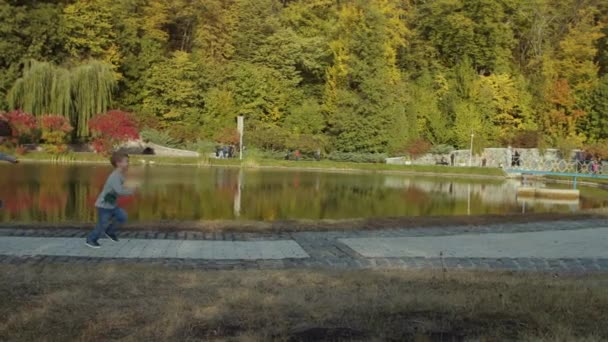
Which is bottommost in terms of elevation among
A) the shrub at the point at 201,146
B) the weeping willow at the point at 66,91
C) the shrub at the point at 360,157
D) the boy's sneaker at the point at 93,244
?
the boy's sneaker at the point at 93,244

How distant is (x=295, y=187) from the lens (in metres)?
22.2

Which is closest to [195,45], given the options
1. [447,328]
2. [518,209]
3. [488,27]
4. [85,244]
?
[488,27]

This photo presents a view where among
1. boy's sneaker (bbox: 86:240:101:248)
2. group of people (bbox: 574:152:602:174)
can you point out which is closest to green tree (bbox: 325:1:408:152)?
group of people (bbox: 574:152:602:174)

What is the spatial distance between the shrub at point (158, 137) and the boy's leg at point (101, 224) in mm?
31229

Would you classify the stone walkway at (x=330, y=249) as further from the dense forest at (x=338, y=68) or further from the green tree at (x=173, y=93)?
the green tree at (x=173, y=93)

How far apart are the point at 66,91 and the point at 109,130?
3.34 m

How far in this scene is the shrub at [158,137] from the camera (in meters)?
38.2

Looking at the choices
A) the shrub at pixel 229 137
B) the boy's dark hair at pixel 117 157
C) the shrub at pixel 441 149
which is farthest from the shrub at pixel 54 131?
the boy's dark hair at pixel 117 157

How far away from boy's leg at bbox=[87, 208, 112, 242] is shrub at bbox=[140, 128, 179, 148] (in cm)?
3123

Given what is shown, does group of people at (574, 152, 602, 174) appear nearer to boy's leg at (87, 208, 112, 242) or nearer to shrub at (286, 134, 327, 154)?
shrub at (286, 134, 327, 154)

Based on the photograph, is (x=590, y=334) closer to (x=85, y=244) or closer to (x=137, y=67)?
(x=85, y=244)

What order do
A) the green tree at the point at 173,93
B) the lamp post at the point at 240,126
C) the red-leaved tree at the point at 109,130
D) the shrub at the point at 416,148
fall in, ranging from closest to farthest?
the red-leaved tree at the point at 109,130 < the lamp post at the point at 240,126 < the shrub at the point at 416,148 < the green tree at the point at 173,93

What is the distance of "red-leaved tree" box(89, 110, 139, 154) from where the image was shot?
34344 mm

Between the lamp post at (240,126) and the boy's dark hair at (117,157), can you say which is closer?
the boy's dark hair at (117,157)
